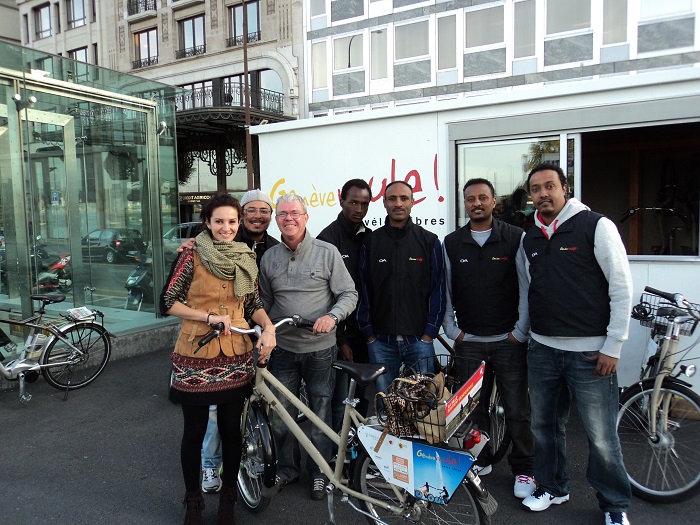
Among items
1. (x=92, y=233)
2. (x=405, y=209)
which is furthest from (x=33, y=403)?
(x=405, y=209)

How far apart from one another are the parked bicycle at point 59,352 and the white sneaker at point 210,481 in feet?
8.80

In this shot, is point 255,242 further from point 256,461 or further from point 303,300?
point 256,461

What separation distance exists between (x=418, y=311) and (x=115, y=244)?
560 centimetres

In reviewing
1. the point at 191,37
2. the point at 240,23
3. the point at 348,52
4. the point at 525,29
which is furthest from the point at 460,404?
the point at 191,37

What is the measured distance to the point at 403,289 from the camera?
137 inches

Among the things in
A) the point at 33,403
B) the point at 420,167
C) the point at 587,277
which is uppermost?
the point at 420,167

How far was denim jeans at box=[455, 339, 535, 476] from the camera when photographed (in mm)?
3369

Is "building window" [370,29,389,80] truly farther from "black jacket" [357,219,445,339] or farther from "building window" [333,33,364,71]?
"black jacket" [357,219,445,339]

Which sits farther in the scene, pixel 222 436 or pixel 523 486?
pixel 523 486

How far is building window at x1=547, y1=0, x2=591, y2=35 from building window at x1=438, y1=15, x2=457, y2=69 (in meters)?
3.54

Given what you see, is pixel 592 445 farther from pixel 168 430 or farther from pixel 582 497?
pixel 168 430

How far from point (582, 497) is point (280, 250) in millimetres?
2353

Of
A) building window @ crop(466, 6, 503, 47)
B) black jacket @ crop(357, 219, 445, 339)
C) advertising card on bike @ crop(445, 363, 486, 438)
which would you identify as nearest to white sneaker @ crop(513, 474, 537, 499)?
black jacket @ crop(357, 219, 445, 339)

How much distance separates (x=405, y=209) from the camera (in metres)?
3.51
